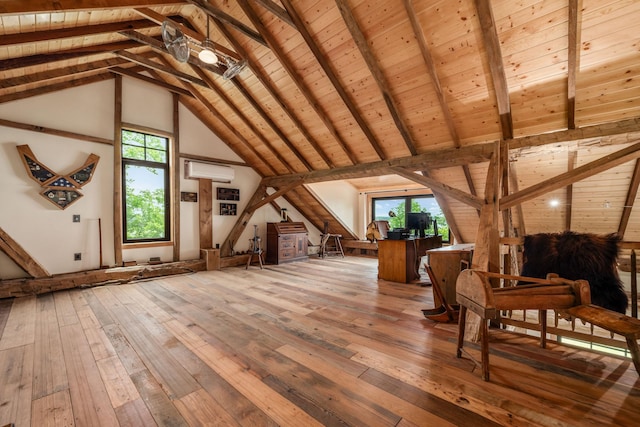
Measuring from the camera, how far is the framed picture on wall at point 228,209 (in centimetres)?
644

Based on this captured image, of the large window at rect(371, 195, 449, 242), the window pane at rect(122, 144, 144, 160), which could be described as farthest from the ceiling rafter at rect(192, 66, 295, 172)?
the large window at rect(371, 195, 449, 242)

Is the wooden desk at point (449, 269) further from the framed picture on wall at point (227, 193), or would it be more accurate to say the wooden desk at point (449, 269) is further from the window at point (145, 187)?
the window at point (145, 187)

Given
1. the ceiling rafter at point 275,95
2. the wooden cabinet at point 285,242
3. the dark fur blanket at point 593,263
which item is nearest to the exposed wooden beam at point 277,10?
the ceiling rafter at point 275,95

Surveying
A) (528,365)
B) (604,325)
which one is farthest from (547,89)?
(528,365)

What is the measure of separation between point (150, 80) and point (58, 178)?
8.31 feet

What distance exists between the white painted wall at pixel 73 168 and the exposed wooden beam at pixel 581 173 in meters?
6.12

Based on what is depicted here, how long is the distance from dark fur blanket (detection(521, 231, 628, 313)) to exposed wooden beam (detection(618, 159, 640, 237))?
2653 millimetres

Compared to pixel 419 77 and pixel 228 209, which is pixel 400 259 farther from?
pixel 228 209

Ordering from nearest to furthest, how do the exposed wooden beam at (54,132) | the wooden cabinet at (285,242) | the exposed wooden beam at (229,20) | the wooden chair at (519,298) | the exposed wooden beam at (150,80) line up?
1. the wooden chair at (519,298)
2. the exposed wooden beam at (229,20)
3. the exposed wooden beam at (54,132)
4. the exposed wooden beam at (150,80)
5. the wooden cabinet at (285,242)

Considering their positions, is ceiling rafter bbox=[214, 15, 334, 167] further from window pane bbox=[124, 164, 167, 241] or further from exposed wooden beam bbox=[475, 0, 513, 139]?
window pane bbox=[124, 164, 167, 241]

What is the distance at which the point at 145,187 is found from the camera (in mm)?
5359

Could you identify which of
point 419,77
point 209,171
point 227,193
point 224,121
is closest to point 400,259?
point 419,77

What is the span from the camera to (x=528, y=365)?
6.68 ft

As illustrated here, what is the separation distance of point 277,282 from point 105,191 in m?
3.65
